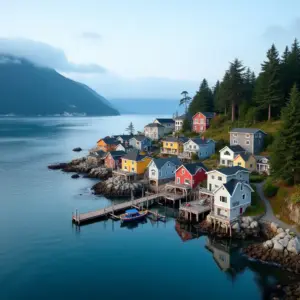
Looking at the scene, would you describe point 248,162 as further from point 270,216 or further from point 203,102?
point 203,102

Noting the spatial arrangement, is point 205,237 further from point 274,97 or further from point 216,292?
point 274,97

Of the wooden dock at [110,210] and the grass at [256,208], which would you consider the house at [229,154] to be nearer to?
the wooden dock at [110,210]


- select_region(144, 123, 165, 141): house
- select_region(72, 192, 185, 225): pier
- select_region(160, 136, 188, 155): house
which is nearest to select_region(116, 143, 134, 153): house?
select_region(160, 136, 188, 155): house

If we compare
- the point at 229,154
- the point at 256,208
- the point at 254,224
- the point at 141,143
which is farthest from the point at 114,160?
the point at 254,224

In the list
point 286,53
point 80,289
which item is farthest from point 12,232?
point 286,53

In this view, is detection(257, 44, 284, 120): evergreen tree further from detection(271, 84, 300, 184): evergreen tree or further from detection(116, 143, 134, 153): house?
detection(116, 143, 134, 153): house

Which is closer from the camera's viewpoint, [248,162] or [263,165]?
[263,165]
